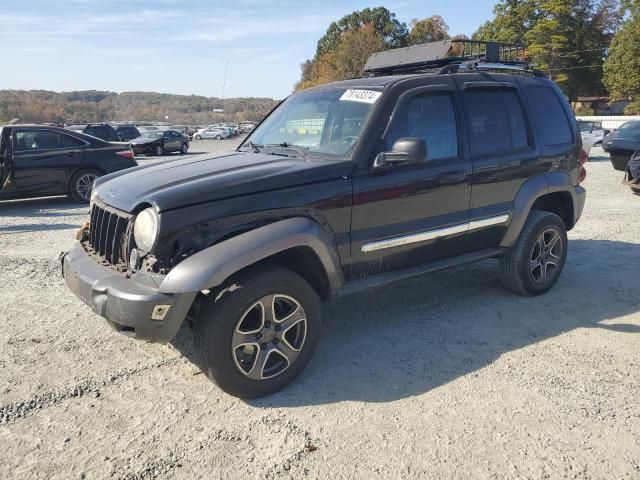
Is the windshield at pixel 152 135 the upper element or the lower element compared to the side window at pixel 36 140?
upper

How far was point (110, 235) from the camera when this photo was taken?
3510 millimetres

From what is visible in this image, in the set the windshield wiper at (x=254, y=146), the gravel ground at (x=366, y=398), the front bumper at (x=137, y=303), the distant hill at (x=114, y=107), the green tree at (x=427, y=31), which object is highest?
the green tree at (x=427, y=31)

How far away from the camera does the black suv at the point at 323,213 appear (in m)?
3.09

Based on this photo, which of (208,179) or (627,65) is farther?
(627,65)

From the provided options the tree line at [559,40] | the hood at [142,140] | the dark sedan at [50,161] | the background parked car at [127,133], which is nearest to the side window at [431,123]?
the dark sedan at [50,161]

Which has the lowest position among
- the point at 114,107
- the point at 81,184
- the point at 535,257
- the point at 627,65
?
the point at 81,184

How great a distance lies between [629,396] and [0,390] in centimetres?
400

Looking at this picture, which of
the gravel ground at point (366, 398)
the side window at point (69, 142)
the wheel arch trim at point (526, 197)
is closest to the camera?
the gravel ground at point (366, 398)

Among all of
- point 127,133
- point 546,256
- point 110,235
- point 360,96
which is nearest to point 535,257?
point 546,256

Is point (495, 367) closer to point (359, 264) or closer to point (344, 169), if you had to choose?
point (359, 264)

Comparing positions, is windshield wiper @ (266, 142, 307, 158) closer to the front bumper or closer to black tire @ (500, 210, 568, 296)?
the front bumper

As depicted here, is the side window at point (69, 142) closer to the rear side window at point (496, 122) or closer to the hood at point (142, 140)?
the rear side window at point (496, 122)

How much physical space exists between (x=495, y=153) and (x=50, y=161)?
8483mm

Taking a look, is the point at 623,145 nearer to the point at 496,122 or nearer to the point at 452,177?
the point at 496,122
